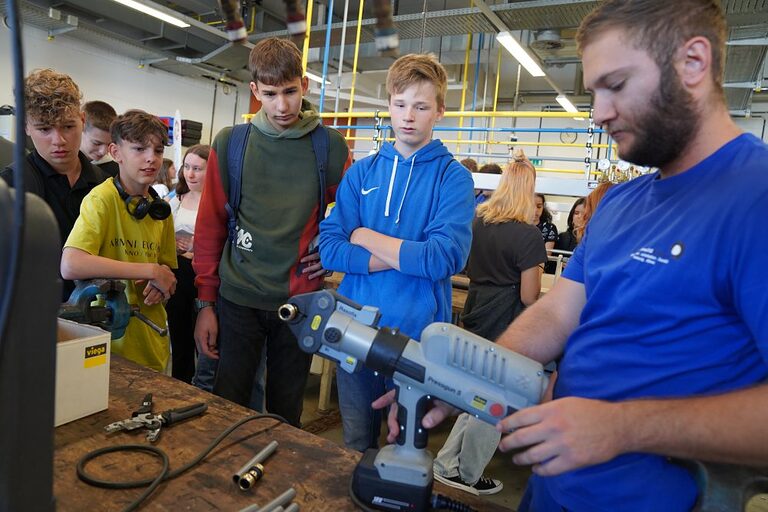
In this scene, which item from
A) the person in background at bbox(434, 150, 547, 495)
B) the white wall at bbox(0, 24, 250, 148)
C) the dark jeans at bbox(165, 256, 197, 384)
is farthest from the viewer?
the white wall at bbox(0, 24, 250, 148)

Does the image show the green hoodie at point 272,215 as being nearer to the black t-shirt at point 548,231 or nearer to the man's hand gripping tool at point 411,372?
the man's hand gripping tool at point 411,372

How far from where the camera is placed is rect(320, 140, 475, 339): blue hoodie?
51.9 inches

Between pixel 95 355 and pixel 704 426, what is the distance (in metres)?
1.04

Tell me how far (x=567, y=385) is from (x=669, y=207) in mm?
324

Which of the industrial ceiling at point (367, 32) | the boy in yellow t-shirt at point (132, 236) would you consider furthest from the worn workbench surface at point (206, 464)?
the industrial ceiling at point (367, 32)

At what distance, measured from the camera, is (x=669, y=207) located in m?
0.76

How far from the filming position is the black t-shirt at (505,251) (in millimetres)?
2447

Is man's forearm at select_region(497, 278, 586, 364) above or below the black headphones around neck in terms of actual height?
below

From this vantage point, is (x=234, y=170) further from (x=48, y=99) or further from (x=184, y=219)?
(x=184, y=219)

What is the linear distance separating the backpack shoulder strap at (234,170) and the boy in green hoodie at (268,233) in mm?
13

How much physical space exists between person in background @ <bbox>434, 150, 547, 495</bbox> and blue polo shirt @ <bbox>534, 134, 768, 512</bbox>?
5.32 ft

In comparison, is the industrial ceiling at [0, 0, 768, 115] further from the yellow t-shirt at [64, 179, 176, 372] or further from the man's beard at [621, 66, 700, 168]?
the man's beard at [621, 66, 700, 168]

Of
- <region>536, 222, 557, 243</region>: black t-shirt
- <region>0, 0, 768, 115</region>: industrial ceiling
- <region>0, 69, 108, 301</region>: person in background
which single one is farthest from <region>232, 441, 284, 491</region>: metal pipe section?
<region>536, 222, 557, 243</region>: black t-shirt

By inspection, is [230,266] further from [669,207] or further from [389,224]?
[669,207]
